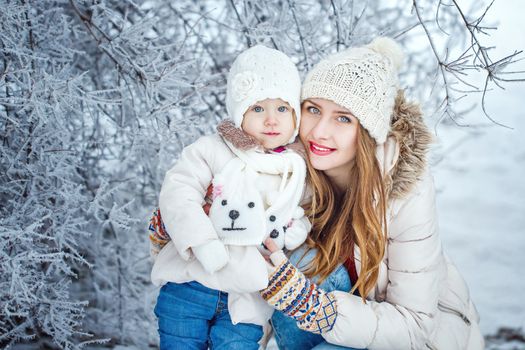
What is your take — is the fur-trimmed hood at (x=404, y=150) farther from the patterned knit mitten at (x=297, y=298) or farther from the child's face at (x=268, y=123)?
the patterned knit mitten at (x=297, y=298)

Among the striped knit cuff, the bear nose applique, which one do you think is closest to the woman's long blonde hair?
the bear nose applique

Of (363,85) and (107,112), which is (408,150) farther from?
(107,112)

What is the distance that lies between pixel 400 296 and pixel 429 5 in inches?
87.7

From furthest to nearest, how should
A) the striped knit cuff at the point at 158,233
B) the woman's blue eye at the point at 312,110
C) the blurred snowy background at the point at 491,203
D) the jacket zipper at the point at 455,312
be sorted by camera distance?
the blurred snowy background at the point at 491,203
the jacket zipper at the point at 455,312
the woman's blue eye at the point at 312,110
the striped knit cuff at the point at 158,233

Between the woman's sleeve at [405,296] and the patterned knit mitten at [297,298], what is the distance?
0.21ft

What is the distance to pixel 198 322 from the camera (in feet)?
6.84

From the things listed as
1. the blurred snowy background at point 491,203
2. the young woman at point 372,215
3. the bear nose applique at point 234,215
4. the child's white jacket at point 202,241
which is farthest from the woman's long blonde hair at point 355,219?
the blurred snowy background at point 491,203

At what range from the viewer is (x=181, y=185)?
6.62 feet

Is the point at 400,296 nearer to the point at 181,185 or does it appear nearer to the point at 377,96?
the point at 377,96

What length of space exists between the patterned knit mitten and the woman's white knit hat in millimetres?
661

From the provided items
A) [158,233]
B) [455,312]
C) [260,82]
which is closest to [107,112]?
[158,233]

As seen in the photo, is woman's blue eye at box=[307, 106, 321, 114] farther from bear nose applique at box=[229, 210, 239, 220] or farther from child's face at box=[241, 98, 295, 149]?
bear nose applique at box=[229, 210, 239, 220]

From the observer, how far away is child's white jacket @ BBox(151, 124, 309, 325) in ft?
6.31

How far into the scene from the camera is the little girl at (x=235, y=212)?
76.5 inches
